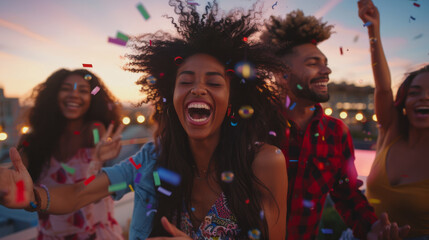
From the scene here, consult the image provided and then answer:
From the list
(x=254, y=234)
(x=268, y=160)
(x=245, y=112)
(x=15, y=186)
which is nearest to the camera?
(x=15, y=186)

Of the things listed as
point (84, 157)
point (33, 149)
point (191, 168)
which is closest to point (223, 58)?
point (191, 168)

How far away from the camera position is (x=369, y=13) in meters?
1.83

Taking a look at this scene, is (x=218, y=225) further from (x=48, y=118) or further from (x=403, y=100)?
(x=48, y=118)

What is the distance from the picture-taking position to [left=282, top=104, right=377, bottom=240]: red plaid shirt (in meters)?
1.78

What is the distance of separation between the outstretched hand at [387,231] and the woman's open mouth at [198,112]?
4.31ft

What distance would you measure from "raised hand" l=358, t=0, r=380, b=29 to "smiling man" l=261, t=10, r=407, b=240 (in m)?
0.37

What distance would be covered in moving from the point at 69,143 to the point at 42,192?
3.62 feet

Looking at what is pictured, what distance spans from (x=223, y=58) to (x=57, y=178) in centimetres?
173

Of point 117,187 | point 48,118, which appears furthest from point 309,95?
point 48,118

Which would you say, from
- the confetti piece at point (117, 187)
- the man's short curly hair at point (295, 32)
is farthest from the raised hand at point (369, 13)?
the confetti piece at point (117, 187)

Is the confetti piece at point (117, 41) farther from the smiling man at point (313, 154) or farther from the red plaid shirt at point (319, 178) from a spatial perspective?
the red plaid shirt at point (319, 178)

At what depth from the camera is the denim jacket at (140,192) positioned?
4.75ft

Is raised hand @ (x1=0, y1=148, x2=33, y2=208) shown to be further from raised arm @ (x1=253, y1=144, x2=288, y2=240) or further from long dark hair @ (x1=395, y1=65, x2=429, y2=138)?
long dark hair @ (x1=395, y1=65, x2=429, y2=138)

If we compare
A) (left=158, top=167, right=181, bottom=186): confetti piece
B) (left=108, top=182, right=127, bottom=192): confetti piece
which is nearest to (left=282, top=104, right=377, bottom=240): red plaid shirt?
(left=158, top=167, right=181, bottom=186): confetti piece
